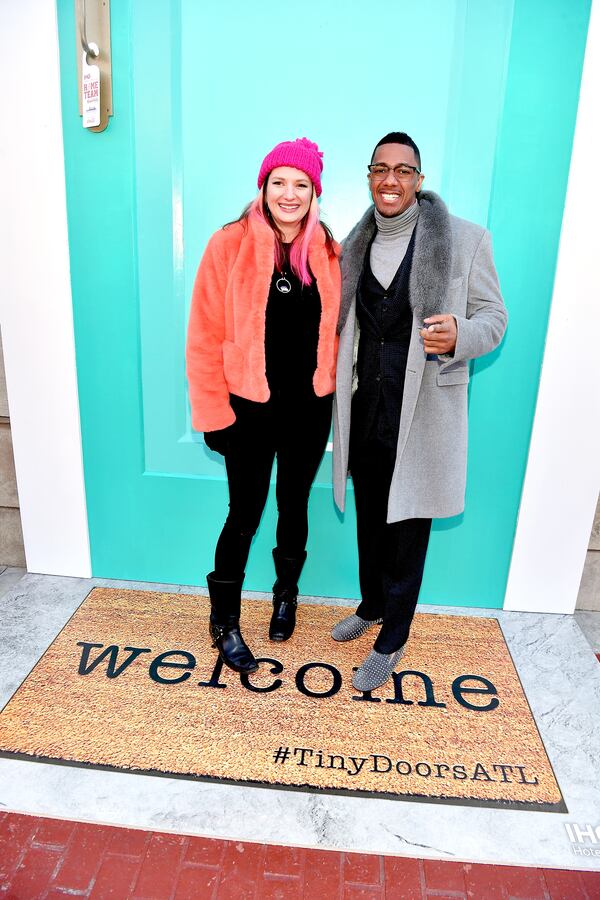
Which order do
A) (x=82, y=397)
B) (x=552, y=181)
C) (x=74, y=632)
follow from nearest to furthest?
(x=552, y=181), (x=74, y=632), (x=82, y=397)

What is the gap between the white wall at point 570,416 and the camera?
196 centimetres

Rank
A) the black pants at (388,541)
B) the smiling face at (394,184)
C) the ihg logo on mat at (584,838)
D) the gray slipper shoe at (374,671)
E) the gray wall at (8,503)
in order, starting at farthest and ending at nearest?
1. the gray wall at (8,503)
2. the gray slipper shoe at (374,671)
3. the black pants at (388,541)
4. the smiling face at (394,184)
5. the ihg logo on mat at (584,838)

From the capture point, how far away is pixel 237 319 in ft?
5.54

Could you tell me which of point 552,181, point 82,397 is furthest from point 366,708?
point 552,181

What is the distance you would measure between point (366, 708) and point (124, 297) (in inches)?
63.6

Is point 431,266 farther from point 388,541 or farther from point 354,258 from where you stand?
point 388,541

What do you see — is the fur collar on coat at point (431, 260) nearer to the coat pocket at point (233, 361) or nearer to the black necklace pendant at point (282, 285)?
the black necklace pendant at point (282, 285)

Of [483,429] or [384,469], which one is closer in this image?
[384,469]

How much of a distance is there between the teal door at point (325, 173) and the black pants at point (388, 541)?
381mm

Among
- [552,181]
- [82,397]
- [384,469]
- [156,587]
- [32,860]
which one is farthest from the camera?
[156,587]

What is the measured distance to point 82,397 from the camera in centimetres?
232

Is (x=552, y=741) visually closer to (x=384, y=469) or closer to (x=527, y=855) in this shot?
(x=527, y=855)

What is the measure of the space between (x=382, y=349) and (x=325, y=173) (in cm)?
78

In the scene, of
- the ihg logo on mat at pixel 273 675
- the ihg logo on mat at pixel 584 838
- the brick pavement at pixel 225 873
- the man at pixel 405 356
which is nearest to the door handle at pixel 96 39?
the man at pixel 405 356
